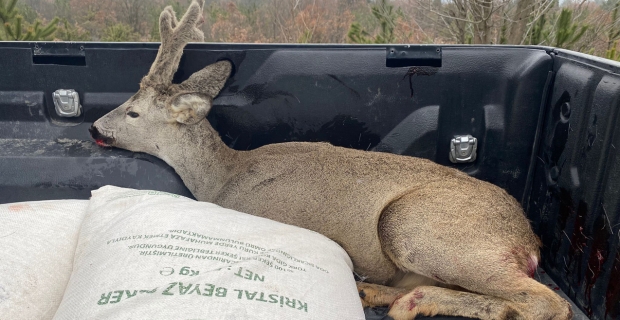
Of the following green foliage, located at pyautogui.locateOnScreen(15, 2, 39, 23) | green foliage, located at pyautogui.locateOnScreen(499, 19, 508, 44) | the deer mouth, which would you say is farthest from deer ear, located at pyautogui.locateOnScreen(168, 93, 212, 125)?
green foliage, located at pyautogui.locateOnScreen(15, 2, 39, 23)

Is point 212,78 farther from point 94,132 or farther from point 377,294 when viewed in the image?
point 377,294

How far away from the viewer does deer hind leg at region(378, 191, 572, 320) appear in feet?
8.80

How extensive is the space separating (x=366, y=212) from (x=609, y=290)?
1.18 meters

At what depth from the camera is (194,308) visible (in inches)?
75.6

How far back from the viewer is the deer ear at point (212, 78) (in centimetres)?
344

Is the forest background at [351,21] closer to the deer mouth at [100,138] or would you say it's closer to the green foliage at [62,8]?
the green foliage at [62,8]

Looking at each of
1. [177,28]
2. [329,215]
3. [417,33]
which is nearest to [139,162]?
[177,28]

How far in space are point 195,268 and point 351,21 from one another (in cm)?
1450

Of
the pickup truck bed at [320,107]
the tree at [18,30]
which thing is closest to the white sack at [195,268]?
the pickup truck bed at [320,107]

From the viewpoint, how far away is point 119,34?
16.5 metres

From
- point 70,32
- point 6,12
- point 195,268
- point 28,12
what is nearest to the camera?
point 195,268

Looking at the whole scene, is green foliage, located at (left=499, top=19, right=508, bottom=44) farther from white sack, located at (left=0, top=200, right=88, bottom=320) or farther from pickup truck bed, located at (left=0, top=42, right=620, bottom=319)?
white sack, located at (left=0, top=200, right=88, bottom=320)

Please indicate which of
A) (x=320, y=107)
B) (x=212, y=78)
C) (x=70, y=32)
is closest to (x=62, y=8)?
(x=70, y=32)

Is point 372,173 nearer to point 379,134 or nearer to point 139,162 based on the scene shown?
point 379,134
